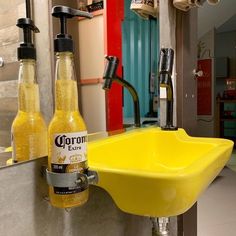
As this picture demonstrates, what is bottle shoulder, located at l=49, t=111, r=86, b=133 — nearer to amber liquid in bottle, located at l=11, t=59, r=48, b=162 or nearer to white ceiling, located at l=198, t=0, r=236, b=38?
amber liquid in bottle, located at l=11, t=59, r=48, b=162

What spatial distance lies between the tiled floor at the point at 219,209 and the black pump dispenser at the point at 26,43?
67.3 inches

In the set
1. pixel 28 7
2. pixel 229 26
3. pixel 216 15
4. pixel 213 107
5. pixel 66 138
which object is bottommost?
pixel 213 107

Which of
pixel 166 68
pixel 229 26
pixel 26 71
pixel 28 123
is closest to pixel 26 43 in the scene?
pixel 26 71

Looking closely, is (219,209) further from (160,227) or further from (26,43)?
(26,43)

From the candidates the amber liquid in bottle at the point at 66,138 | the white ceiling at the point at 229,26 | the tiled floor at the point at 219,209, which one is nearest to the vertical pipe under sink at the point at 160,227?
the amber liquid in bottle at the point at 66,138

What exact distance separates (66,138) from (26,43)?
224mm

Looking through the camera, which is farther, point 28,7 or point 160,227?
point 160,227

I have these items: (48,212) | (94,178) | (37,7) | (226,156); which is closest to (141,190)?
(94,178)

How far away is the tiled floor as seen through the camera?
1872mm

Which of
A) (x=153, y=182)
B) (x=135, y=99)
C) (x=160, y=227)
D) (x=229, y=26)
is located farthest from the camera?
(x=229, y=26)

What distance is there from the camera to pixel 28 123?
1.77 feet

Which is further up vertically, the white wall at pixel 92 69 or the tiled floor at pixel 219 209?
the white wall at pixel 92 69

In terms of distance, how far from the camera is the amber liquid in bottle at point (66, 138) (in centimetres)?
48

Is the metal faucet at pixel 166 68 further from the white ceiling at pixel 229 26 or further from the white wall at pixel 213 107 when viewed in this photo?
the white ceiling at pixel 229 26
